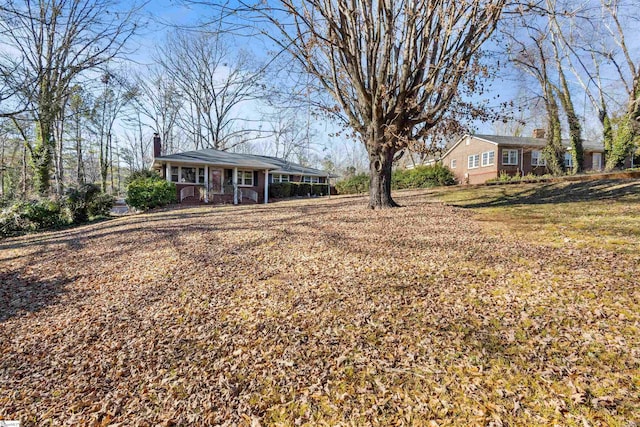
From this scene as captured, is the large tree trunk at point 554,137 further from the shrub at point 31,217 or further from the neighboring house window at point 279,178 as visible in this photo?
the shrub at point 31,217

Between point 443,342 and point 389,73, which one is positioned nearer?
point 443,342

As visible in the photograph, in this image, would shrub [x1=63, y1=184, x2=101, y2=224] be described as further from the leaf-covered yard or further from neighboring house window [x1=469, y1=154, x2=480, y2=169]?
neighboring house window [x1=469, y1=154, x2=480, y2=169]

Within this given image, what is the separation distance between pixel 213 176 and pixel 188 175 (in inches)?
61.2

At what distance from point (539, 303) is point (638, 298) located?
0.98 m

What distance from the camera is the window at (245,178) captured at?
69.8 feet

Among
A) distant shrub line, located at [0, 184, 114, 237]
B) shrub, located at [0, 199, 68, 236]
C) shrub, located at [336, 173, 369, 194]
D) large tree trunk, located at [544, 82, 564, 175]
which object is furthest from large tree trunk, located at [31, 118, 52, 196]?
large tree trunk, located at [544, 82, 564, 175]

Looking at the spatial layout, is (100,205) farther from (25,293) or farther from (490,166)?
(490,166)

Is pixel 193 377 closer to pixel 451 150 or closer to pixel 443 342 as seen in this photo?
pixel 443 342

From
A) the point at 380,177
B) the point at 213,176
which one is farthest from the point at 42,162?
the point at 380,177

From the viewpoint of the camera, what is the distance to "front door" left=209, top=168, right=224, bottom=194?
19.9 m

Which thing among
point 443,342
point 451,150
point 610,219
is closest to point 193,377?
point 443,342

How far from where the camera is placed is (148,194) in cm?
1532

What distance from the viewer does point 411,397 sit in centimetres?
234

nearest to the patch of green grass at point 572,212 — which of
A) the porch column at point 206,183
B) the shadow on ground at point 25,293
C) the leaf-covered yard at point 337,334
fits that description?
the leaf-covered yard at point 337,334
